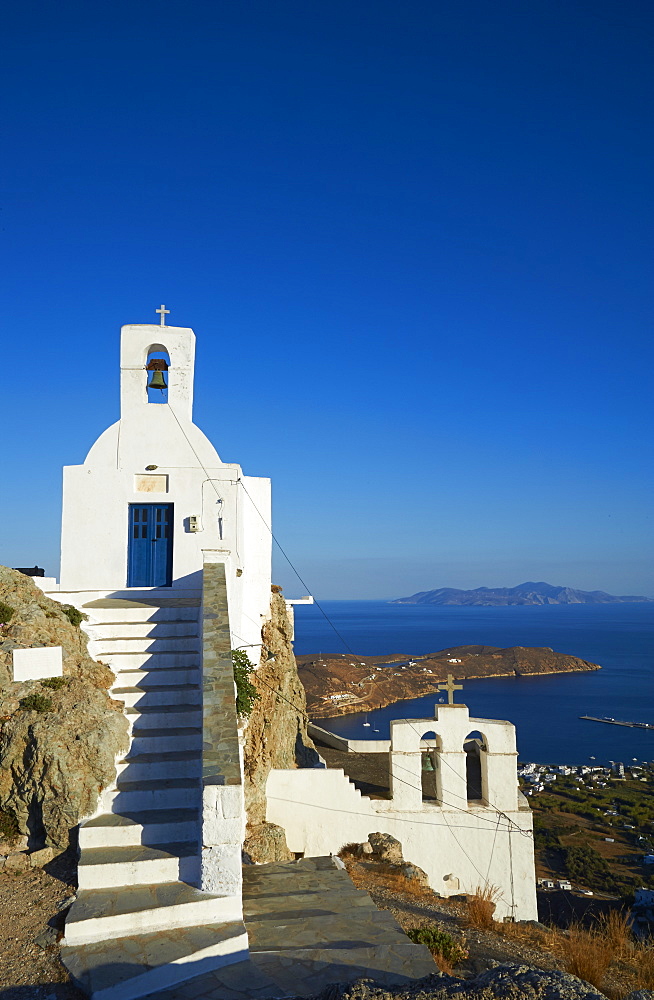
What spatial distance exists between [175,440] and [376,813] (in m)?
9.78

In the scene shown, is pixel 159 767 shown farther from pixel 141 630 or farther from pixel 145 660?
pixel 141 630

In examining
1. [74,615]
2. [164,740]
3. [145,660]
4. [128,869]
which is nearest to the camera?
[128,869]

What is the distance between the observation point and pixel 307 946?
18.3 ft

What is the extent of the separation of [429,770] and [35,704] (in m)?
14.3

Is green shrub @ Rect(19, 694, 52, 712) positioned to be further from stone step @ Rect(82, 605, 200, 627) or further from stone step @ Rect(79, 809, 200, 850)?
stone step @ Rect(82, 605, 200, 627)

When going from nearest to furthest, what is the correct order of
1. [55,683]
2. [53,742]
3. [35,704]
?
[53,742] < [35,704] < [55,683]

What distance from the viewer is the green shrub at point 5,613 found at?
8461 mm

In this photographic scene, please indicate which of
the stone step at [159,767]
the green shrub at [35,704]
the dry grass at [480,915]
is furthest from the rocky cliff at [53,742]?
the dry grass at [480,915]

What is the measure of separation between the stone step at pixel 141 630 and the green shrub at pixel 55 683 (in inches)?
49.9

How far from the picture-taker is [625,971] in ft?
19.9

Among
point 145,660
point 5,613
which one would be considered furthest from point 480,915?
point 5,613

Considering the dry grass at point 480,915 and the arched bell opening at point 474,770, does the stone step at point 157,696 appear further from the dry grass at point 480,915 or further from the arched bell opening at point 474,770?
the arched bell opening at point 474,770

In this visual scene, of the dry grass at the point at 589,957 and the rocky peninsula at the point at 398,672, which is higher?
the dry grass at the point at 589,957

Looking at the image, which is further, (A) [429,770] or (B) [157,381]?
(A) [429,770]
